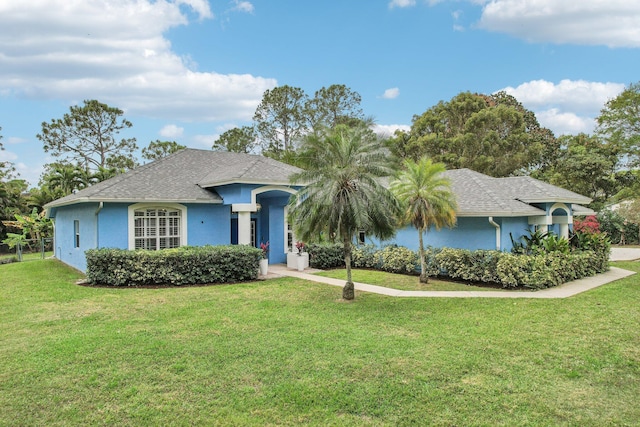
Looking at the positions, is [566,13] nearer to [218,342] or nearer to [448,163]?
[218,342]

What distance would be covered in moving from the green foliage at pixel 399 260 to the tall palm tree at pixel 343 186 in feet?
18.4

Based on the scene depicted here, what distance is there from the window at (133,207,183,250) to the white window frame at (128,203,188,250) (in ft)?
0.26

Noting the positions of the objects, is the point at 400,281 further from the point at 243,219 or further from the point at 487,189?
Result: the point at 243,219

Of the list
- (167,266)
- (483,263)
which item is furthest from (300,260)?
(483,263)

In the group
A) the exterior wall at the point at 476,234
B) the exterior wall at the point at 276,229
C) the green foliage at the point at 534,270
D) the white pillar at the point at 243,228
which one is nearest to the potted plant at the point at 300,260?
the exterior wall at the point at 276,229

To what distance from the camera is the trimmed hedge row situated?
42.3ft

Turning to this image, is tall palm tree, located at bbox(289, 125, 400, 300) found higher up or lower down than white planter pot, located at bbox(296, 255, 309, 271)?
higher up

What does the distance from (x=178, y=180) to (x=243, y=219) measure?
12.5ft

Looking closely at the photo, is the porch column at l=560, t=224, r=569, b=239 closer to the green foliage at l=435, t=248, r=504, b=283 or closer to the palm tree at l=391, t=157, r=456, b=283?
the green foliage at l=435, t=248, r=504, b=283

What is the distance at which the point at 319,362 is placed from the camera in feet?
20.7

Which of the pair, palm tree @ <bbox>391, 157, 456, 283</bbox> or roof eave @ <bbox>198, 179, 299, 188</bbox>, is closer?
palm tree @ <bbox>391, 157, 456, 283</bbox>

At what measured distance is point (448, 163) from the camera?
32.8 meters

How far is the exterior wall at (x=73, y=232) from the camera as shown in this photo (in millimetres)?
15188

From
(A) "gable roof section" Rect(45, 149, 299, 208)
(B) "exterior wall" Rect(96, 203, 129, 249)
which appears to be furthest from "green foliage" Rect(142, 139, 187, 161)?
(B) "exterior wall" Rect(96, 203, 129, 249)
